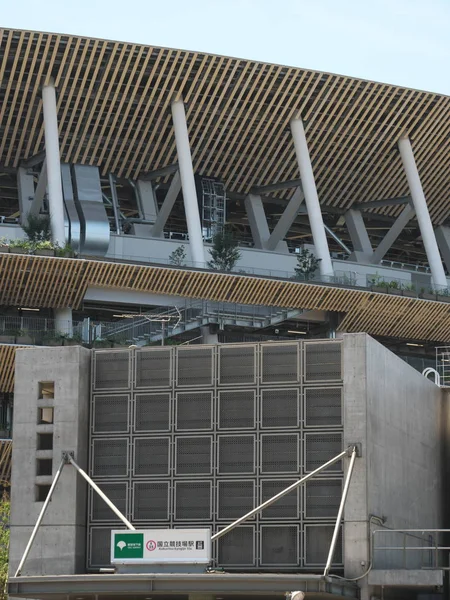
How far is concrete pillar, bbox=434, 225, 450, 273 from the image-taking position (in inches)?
3002

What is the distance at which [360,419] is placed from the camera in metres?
33.2

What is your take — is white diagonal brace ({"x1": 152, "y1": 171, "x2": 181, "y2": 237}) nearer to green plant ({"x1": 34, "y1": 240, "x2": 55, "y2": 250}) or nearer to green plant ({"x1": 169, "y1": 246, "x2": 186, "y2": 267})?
green plant ({"x1": 169, "y1": 246, "x2": 186, "y2": 267})

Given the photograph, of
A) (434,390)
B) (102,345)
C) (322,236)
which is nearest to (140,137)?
(322,236)

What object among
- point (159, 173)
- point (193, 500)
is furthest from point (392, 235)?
point (193, 500)

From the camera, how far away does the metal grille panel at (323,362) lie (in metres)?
34.0

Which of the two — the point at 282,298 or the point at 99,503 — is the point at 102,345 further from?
the point at 99,503

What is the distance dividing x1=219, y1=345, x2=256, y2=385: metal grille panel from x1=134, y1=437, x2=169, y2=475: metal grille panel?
6.61 ft

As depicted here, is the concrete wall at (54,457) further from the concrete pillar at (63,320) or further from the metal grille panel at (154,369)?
the concrete pillar at (63,320)

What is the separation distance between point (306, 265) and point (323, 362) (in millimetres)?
28854

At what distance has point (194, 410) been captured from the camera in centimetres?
3459

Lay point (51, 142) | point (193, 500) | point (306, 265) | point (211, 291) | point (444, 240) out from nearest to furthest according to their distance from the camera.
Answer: point (193, 500) → point (51, 142) → point (211, 291) → point (306, 265) → point (444, 240)

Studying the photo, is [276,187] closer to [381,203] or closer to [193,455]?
[381,203]

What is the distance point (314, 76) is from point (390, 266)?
12285 millimetres

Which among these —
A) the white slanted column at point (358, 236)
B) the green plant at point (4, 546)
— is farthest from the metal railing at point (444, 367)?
the green plant at point (4, 546)
